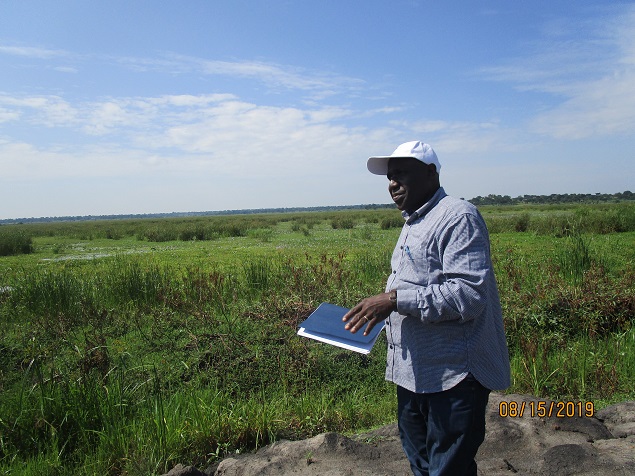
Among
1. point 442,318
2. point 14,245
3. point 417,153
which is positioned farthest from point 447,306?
point 14,245

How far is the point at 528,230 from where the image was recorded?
20.6 meters

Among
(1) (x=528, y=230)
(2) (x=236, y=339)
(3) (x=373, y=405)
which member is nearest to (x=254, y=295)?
(2) (x=236, y=339)

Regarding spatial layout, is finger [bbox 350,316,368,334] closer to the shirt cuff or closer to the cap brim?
the shirt cuff

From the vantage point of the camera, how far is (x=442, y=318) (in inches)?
66.1

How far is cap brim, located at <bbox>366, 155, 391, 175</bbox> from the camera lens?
2.00 meters

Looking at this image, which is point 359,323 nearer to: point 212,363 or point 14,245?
point 212,363

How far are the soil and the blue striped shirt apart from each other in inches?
45.7

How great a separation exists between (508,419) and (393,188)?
→ 217 cm
